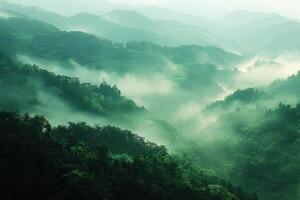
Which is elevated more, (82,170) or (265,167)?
(265,167)

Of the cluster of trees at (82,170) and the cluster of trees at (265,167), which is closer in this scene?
the cluster of trees at (82,170)

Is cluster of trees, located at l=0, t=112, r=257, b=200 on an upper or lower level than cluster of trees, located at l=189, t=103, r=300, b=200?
lower

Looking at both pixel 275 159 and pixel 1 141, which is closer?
pixel 1 141

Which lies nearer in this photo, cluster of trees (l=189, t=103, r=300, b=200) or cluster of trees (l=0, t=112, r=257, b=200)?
cluster of trees (l=0, t=112, r=257, b=200)

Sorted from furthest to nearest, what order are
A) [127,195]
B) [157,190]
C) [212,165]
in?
[212,165] → [157,190] → [127,195]

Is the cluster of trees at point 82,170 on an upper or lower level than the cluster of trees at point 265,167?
lower

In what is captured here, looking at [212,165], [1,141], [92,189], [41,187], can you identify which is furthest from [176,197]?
[212,165]

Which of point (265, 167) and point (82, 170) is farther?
point (265, 167)

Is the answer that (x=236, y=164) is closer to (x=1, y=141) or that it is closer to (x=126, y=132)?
(x=126, y=132)
